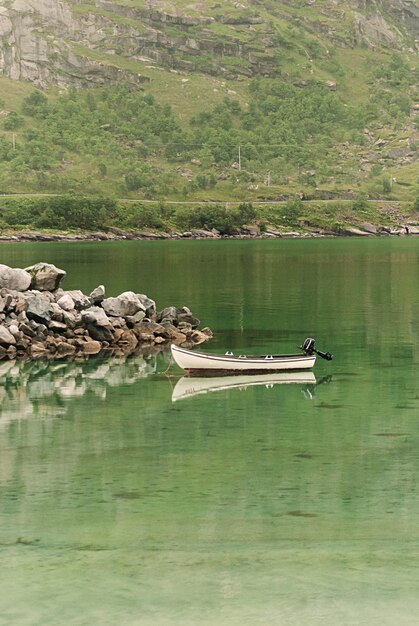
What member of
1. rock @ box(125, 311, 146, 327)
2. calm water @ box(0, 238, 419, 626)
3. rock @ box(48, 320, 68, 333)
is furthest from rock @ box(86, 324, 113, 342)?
calm water @ box(0, 238, 419, 626)

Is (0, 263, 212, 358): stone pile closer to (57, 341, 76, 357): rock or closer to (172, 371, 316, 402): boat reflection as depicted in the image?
(57, 341, 76, 357): rock

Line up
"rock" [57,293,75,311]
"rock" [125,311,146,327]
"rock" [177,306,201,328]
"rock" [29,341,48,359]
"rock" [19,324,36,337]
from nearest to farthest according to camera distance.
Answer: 1. "rock" [29,341,48,359]
2. "rock" [19,324,36,337]
3. "rock" [57,293,75,311]
4. "rock" [125,311,146,327]
5. "rock" [177,306,201,328]

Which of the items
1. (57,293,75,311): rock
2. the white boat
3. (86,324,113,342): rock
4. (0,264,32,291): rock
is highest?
(0,264,32,291): rock

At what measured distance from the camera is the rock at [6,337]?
59312 mm

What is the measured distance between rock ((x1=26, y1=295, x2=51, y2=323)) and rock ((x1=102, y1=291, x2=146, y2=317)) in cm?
363

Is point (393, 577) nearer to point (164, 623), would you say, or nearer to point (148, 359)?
point (164, 623)

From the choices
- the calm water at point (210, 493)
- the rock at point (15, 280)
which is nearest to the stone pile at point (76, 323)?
the rock at point (15, 280)

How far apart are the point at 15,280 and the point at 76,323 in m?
6.06

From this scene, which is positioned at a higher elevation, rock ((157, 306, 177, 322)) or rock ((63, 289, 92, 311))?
rock ((63, 289, 92, 311))

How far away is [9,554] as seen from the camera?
1024 inches

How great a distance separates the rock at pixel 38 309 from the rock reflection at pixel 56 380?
4382 mm

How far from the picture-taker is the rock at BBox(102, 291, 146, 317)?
63750 mm

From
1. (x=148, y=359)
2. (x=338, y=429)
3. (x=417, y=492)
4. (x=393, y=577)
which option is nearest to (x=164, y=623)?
(x=393, y=577)

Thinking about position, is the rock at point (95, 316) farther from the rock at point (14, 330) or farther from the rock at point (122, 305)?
the rock at point (14, 330)
